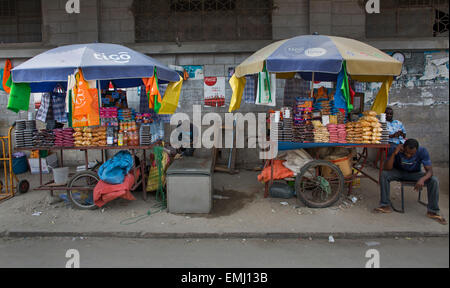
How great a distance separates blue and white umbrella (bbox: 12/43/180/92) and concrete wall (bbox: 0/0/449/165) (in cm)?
319

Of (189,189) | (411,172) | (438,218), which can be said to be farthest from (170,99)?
(438,218)

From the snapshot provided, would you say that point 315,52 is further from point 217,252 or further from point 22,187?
point 22,187

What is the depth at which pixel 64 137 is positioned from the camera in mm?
5801

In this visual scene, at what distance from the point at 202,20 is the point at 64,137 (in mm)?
4990

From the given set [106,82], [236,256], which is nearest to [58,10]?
[106,82]

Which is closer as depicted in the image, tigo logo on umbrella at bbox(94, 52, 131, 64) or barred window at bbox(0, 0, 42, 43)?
tigo logo on umbrella at bbox(94, 52, 131, 64)

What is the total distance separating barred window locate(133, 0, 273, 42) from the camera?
8758 millimetres

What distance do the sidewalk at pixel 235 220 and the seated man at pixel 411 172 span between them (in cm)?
14

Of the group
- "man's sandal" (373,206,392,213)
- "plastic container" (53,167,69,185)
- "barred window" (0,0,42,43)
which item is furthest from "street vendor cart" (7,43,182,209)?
"barred window" (0,0,42,43)

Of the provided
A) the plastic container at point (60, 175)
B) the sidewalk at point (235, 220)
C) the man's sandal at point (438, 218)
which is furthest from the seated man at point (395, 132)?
the plastic container at point (60, 175)

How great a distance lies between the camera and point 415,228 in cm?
480

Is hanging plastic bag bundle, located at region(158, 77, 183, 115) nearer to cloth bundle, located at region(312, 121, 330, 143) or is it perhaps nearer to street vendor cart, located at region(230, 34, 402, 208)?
street vendor cart, located at region(230, 34, 402, 208)

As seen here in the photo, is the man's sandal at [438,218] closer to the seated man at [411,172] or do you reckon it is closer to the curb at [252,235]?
the seated man at [411,172]

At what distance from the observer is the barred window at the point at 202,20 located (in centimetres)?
876
